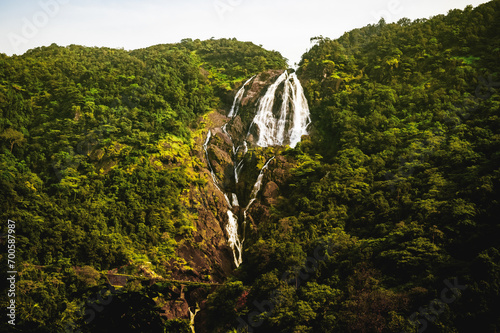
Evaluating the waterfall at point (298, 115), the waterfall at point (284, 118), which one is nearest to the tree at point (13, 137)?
the waterfall at point (284, 118)

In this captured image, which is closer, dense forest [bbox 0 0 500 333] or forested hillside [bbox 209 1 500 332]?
forested hillside [bbox 209 1 500 332]

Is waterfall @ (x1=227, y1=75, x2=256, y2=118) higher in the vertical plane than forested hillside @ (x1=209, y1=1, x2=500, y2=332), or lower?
higher

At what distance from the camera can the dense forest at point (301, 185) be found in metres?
20.3

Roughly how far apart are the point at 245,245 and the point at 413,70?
25.9 metres

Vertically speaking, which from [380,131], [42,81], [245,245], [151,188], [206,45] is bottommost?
[245,245]

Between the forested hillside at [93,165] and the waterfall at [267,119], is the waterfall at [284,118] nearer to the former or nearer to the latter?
the waterfall at [267,119]

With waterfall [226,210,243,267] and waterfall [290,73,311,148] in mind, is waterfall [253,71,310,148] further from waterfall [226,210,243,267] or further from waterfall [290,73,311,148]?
waterfall [226,210,243,267]

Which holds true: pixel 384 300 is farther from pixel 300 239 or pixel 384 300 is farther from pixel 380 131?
pixel 380 131

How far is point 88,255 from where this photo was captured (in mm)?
26891

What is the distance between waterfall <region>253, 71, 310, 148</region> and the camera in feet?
142

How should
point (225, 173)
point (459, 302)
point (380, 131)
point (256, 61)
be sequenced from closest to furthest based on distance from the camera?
point (459, 302), point (380, 131), point (225, 173), point (256, 61)

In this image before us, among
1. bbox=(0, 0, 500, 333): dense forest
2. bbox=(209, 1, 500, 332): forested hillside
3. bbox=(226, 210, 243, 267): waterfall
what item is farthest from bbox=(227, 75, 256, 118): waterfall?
bbox=(226, 210, 243, 267): waterfall

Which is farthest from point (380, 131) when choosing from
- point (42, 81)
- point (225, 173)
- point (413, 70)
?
point (42, 81)

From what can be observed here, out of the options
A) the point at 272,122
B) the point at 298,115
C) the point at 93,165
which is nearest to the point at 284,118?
the point at 272,122
